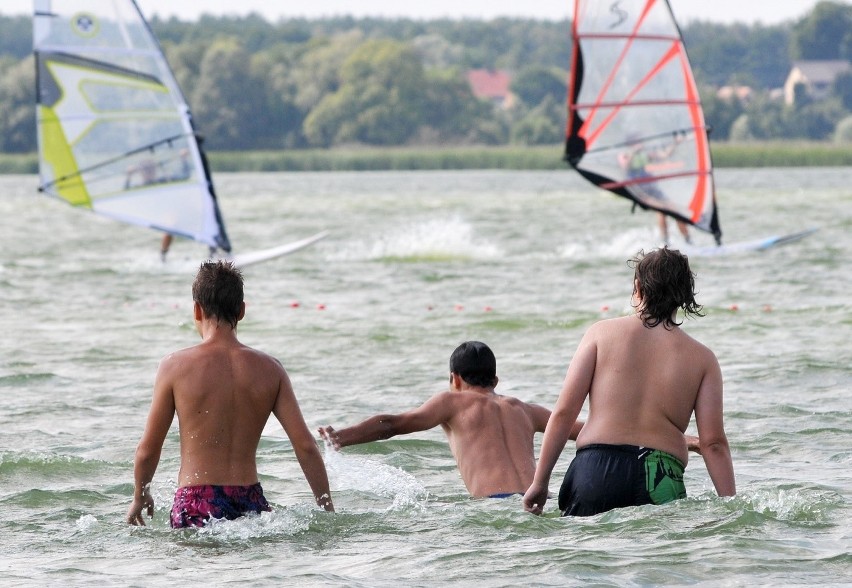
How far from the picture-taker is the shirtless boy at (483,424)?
6.08 meters

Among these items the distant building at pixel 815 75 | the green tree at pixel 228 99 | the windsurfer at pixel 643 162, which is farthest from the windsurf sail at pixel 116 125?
the distant building at pixel 815 75

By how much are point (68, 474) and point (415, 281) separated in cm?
1024

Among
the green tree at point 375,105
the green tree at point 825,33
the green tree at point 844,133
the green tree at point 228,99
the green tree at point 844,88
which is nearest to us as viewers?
the green tree at point 228,99

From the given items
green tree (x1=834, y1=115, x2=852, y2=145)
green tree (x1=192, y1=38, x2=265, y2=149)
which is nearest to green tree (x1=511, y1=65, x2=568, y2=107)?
green tree (x1=834, y1=115, x2=852, y2=145)

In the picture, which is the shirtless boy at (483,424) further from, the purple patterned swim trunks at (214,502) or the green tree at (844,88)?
the green tree at (844,88)

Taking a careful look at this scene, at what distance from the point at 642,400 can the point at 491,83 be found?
136m

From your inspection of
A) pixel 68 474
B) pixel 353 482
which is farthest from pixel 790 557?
pixel 68 474

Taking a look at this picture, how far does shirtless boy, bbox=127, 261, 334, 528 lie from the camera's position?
536 cm

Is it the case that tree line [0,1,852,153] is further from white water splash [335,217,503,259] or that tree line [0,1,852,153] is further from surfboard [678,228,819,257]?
surfboard [678,228,819,257]

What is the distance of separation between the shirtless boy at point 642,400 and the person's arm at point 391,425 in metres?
0.75

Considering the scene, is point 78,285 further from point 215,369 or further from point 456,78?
point 456,78

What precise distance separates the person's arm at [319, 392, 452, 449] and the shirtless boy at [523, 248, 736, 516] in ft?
2.47

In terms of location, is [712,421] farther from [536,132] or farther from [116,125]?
[536,132]

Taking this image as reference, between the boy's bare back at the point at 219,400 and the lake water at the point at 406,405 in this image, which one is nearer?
the boy's bare back at the point at 219,400
